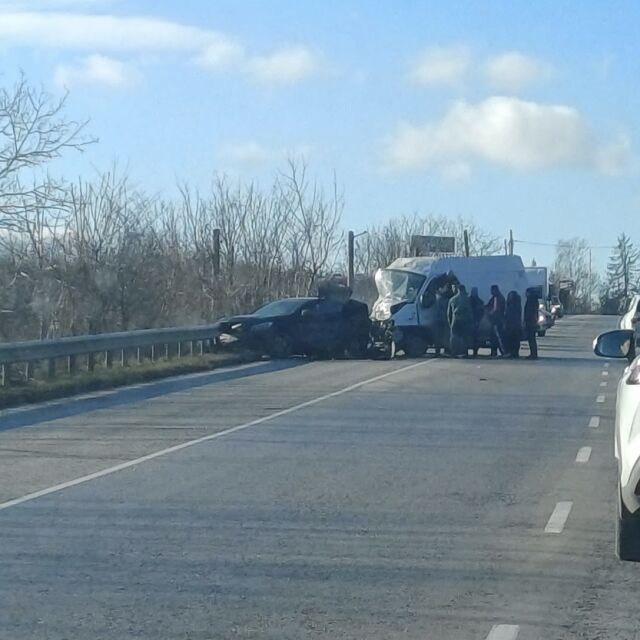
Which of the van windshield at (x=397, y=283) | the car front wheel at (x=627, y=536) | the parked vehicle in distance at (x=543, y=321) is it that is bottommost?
the car front wheel at (x=627, y=536)

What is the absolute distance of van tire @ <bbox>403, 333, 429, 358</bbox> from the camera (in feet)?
109

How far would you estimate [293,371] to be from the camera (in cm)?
2736

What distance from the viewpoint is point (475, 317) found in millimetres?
31891

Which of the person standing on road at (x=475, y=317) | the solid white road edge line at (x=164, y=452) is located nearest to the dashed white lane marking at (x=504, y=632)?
the solid white road edge line at (x=164, y=452)

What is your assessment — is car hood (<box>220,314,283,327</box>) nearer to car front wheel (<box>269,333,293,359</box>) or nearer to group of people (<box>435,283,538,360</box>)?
car front wheel (<box>269,333,293,359</box>)

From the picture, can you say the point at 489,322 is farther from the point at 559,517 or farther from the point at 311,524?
the point at 311,524

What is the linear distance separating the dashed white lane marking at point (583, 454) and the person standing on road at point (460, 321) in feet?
54.6

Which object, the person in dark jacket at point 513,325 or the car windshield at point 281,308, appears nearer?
the person in dark jacket at point 513,325

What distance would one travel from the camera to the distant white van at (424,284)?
3316cm

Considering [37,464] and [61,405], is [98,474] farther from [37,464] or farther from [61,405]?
[61,405]

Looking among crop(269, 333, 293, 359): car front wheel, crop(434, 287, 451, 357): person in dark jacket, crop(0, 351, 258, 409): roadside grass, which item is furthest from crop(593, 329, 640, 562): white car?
crop(434, 287, 451, 357): person in dark jacket

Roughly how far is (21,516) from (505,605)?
166 inches

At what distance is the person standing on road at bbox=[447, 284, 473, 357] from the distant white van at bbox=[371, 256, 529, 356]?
1286mm

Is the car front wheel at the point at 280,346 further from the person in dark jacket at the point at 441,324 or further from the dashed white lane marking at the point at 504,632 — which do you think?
the dashed white lane marking at the point at 504,632
